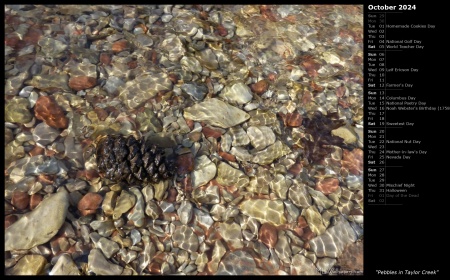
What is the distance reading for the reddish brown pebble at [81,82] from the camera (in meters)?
5.95

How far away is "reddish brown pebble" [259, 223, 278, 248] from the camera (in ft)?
16.2

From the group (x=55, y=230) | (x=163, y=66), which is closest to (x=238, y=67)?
(x=163, y=66)

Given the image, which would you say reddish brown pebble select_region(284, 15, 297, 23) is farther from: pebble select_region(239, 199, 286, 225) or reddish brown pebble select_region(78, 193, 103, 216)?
reddish brown pebble select_region(78, 193, 103, 216)

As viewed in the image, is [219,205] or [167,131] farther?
Result: [167,131]

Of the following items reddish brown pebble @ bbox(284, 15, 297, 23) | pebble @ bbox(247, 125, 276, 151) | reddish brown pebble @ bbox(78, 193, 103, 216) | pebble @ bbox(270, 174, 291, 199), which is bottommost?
pebble @ bbox(270, 174, 291, 199)

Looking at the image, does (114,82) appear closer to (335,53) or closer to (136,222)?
(136,222)

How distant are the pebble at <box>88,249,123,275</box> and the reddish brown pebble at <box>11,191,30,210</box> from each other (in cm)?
133

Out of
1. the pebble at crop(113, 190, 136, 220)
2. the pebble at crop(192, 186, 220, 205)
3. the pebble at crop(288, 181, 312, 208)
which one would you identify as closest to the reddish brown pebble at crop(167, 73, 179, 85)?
the pebble at crop(192, 186, 220, 205)

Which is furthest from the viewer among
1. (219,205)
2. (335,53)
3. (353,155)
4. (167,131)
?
(335,53)

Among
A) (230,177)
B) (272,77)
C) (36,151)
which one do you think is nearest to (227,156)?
(230,177)

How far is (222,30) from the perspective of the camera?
7.44 metres
